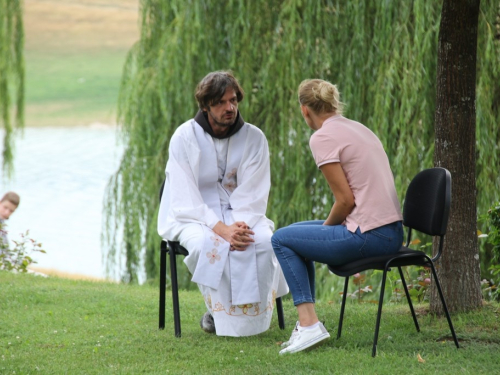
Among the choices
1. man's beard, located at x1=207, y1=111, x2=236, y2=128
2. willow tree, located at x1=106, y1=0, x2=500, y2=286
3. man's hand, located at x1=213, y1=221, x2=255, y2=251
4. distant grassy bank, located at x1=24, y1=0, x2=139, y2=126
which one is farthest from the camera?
distant grassy bank, located at x1=24, y1=0, x2=139, y2=126

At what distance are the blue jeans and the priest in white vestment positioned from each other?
0.36 meters

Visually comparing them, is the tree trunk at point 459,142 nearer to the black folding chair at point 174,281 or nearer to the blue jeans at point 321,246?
the blue jeans at point 321,246

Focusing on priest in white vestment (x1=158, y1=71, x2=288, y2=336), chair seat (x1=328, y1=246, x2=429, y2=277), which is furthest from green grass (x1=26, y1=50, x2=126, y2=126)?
chair seat (x1=328, y1=246, x2=429, y2=277)

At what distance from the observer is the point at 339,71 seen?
251 inches

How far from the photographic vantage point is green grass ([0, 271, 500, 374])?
3.41 meters

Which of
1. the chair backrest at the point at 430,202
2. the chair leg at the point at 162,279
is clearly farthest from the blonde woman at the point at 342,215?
the chair leg at the point at 162,279

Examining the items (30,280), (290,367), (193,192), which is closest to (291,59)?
(193,192)

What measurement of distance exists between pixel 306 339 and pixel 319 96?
118 cm

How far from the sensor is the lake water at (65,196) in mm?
14578

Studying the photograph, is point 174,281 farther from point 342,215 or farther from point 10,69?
point 10,69

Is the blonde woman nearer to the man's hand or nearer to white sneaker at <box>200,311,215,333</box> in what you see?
the man's hand

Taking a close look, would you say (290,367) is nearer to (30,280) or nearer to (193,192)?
(193,192)

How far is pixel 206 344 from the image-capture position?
391cm

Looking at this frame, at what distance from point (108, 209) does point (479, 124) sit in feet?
12.5
